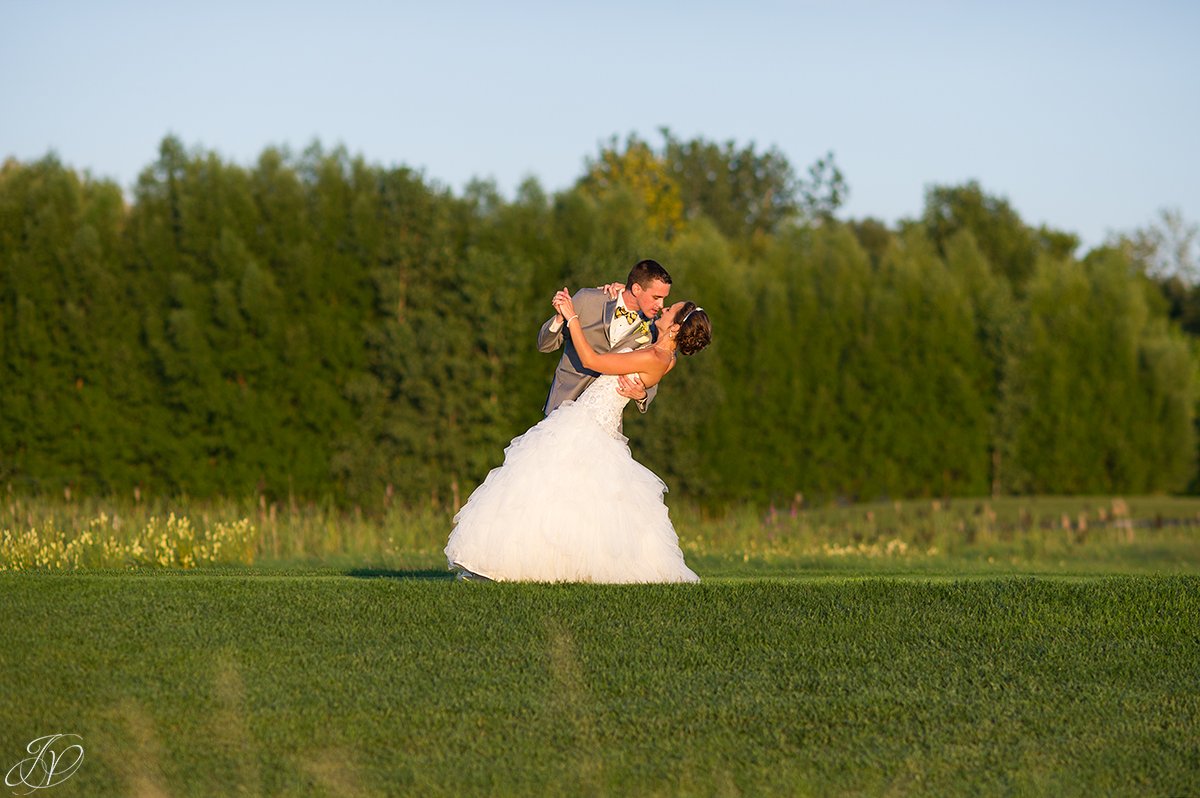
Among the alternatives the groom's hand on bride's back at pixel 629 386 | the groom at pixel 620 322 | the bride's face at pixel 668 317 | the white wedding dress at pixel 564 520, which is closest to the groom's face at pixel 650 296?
the groom at pixel 620 322

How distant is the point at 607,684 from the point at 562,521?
6.05 feet

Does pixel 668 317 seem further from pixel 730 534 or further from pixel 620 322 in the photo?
A: pixel 730 534

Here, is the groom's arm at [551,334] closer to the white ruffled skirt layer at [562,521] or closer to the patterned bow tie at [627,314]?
the patterned bow tie at [627,314]

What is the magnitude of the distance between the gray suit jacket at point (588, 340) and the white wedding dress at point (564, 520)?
452mm

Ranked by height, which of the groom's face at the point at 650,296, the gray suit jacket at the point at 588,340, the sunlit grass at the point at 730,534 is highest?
the groom's face at the point at 650,296

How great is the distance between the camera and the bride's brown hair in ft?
31.0

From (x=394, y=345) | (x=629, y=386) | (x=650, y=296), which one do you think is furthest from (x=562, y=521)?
(x=394, y=345)

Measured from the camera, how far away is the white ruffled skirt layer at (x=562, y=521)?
920 centimetres

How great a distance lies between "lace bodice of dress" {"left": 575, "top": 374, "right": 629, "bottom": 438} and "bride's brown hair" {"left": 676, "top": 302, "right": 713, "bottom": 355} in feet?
1.74

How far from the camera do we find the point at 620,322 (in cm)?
968

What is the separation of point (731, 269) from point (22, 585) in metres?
14.1

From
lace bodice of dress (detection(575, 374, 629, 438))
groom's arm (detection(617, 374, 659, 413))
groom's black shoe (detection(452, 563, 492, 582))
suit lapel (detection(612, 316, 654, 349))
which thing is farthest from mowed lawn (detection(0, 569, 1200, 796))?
suit lapel (detection(612, 316, 654, 349))
